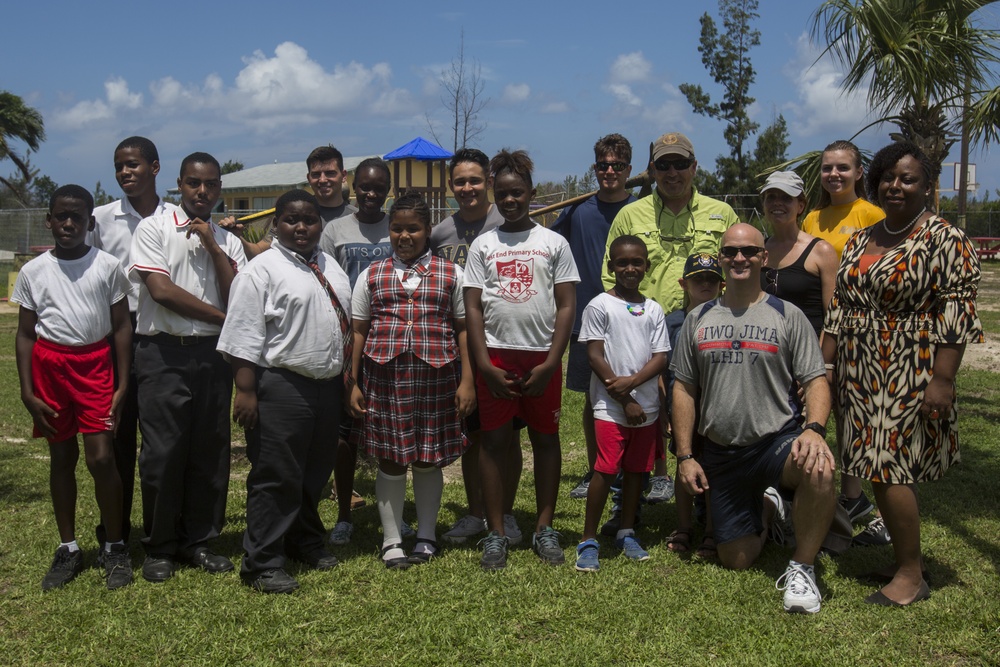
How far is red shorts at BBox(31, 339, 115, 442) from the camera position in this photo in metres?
4.42

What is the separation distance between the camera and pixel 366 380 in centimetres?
479

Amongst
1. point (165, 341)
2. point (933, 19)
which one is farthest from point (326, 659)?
point (933, 19)

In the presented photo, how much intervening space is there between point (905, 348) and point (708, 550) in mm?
1520

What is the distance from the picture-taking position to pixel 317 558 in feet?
15.8

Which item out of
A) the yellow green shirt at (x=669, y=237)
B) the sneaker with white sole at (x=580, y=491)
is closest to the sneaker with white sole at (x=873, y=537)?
the yellow green shirt at (x=669, y=237)

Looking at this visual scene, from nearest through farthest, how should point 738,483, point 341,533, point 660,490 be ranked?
point 738,483, point 341,533, point 660,490

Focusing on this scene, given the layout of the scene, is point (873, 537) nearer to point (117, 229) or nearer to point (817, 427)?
point (817, 427)

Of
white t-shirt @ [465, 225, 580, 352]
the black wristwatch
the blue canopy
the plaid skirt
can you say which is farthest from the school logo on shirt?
the blue canopy

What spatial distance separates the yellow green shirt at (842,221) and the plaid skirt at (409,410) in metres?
2.34

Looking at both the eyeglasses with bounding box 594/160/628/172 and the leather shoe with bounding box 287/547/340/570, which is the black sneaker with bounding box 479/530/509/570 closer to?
the leather shoe with bounding box 287/547/340/570

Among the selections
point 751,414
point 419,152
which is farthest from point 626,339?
point 419,152

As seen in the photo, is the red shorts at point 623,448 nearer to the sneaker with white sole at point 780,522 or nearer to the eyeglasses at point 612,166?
the sneaker with white sole at point 780,522

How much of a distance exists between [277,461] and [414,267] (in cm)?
124

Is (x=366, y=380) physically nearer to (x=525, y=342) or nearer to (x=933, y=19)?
(x=525, y=342)
